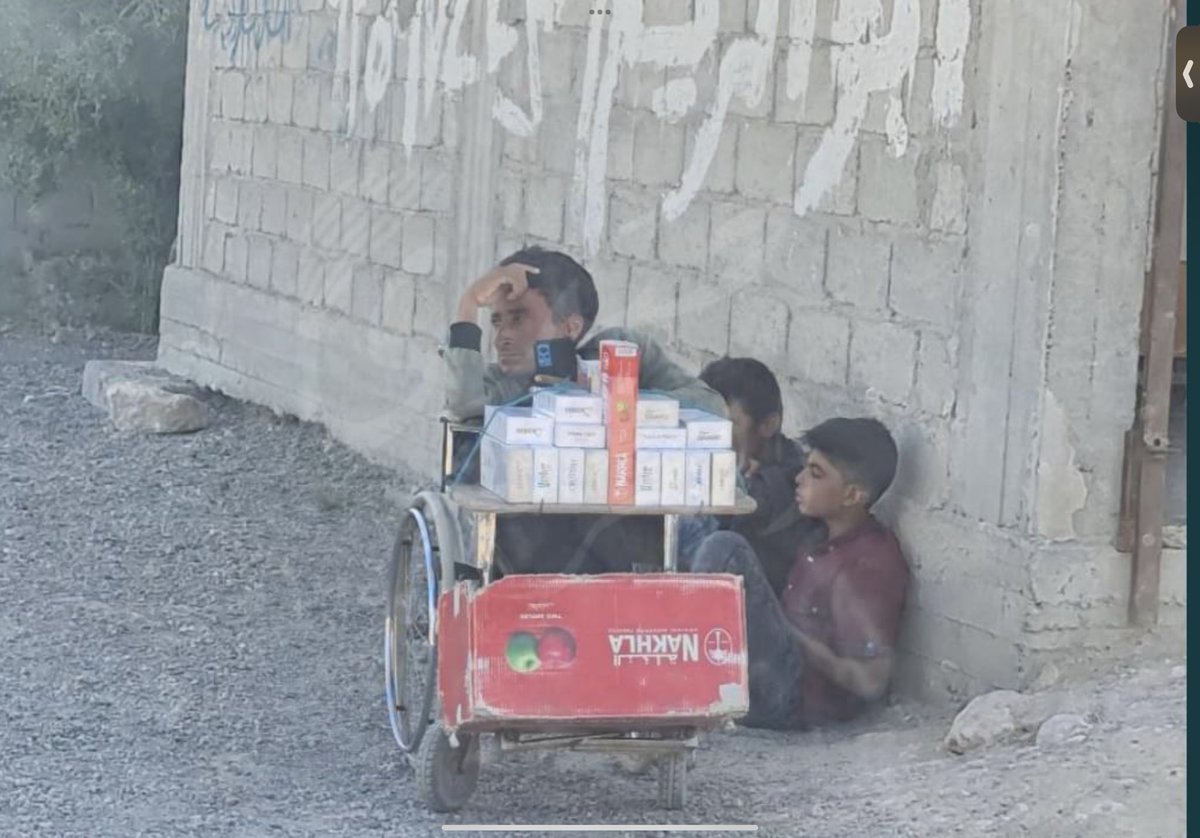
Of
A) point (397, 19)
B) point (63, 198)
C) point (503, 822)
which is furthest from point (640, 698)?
point (63, 198)

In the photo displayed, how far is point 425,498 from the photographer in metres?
5.53

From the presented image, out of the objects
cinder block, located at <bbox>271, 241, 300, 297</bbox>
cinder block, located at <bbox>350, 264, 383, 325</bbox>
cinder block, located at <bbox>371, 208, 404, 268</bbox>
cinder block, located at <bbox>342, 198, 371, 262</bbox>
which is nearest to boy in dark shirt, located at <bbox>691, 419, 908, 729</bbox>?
cinder block, located at <bbox>371, 208, 404, 268</bbox>

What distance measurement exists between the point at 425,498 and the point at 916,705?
165cm

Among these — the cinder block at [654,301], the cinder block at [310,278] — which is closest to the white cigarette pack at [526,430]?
the cinder block at [654,301]

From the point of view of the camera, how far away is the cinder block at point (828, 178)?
6574mm

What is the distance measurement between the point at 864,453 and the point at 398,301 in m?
3.93

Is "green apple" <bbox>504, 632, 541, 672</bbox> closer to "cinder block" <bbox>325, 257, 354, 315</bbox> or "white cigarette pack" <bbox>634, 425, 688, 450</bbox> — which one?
"white cigarette pack" <bbox>634, 425, 688, 450</bbox>

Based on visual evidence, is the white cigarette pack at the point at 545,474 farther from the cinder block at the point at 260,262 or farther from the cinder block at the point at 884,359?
the cinder block at the point at 260,262

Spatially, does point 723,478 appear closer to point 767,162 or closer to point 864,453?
point 864,453

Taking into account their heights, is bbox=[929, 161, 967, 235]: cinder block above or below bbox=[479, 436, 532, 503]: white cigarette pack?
above

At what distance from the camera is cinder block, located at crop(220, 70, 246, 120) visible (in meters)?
11.6

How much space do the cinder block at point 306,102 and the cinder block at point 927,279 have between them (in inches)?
197

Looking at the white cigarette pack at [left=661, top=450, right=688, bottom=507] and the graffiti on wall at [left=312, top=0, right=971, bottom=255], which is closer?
the white cigarette pack at [left=661, top=450, right=688, bottom=507]

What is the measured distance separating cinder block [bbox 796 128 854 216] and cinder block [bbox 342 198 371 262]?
145 inches
